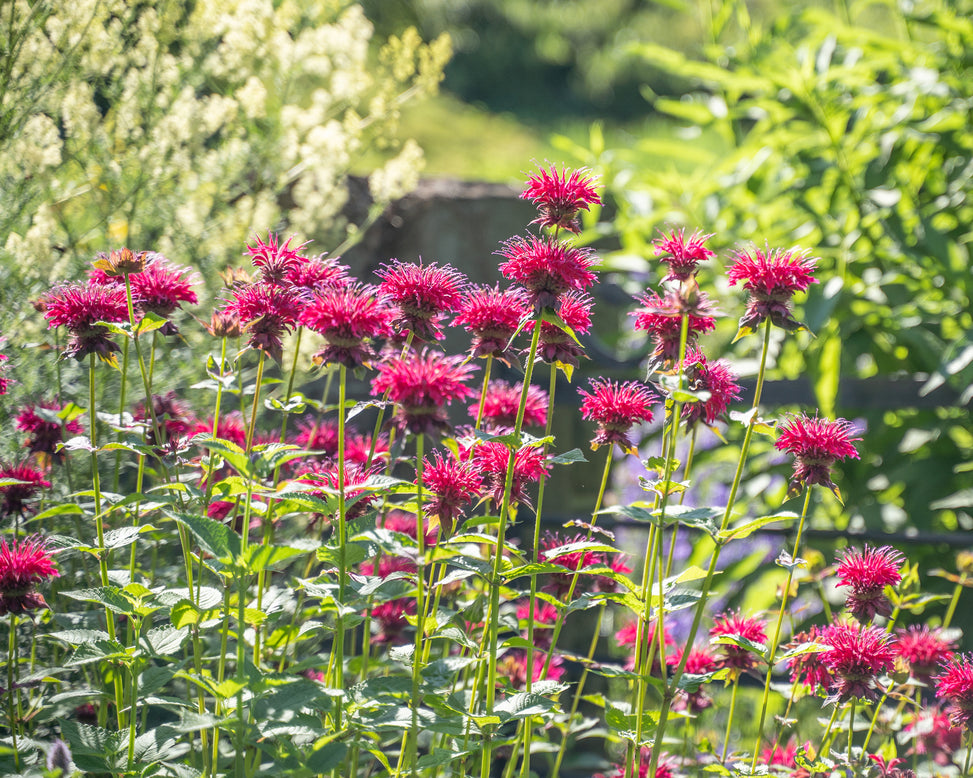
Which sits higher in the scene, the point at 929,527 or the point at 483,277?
the point at 483,277

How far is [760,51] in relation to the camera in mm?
2418

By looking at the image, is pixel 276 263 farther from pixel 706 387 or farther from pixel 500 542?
pixel 706 387

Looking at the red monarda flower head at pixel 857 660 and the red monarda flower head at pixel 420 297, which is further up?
the red monarda flower head at pixel 420 297

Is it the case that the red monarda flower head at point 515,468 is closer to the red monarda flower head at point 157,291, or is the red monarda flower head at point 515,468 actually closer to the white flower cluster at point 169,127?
the red monarda flower head at point 157,291

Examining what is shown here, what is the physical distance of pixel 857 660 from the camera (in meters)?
1.23

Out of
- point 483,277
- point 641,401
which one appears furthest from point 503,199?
point 641,401

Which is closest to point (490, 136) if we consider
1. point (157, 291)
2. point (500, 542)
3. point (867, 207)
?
point (867, 207)

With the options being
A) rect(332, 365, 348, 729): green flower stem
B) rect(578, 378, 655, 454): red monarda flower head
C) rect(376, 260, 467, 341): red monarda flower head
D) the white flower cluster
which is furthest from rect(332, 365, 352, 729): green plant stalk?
the white flower cluster

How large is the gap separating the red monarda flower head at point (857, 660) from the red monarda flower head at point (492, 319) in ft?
2.00

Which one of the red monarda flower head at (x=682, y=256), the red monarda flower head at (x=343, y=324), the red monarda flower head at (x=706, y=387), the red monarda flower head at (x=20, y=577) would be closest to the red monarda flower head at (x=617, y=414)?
the red monarda flower head at (x=706, y=387)

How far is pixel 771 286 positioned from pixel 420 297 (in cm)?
44

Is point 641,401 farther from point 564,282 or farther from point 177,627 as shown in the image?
point 177,627

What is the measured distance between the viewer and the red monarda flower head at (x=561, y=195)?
1.10 meters

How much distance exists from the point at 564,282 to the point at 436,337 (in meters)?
0.21
